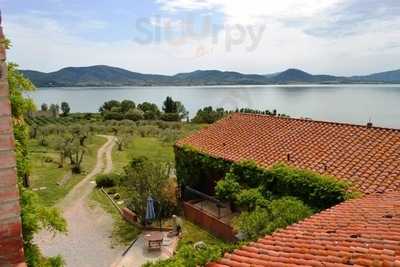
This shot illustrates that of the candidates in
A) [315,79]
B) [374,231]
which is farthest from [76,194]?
[315,79]

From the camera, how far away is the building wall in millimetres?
3811

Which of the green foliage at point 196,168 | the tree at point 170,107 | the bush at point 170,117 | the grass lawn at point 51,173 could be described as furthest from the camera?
the tree at point 170,107

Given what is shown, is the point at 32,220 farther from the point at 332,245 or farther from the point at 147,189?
the point at 147,189

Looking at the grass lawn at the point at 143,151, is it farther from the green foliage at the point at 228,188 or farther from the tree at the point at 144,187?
the green foliage at the point at 228,188

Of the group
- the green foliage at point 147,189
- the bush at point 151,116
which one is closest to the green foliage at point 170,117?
the bush at point 151,116

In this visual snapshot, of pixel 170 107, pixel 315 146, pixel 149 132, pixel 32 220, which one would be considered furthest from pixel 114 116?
pixel 32 220

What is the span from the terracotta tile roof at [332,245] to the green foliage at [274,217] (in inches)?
178

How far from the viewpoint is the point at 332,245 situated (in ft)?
20.5

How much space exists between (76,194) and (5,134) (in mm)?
25089

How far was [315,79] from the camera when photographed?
18725 cm

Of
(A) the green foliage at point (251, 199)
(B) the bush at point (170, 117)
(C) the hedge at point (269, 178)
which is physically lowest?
(B) the bush at point (170, 117)

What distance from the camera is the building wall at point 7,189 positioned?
12.5ft

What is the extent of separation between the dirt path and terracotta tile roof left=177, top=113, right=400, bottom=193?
21.9 ft

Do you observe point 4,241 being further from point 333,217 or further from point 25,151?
point 333,217
